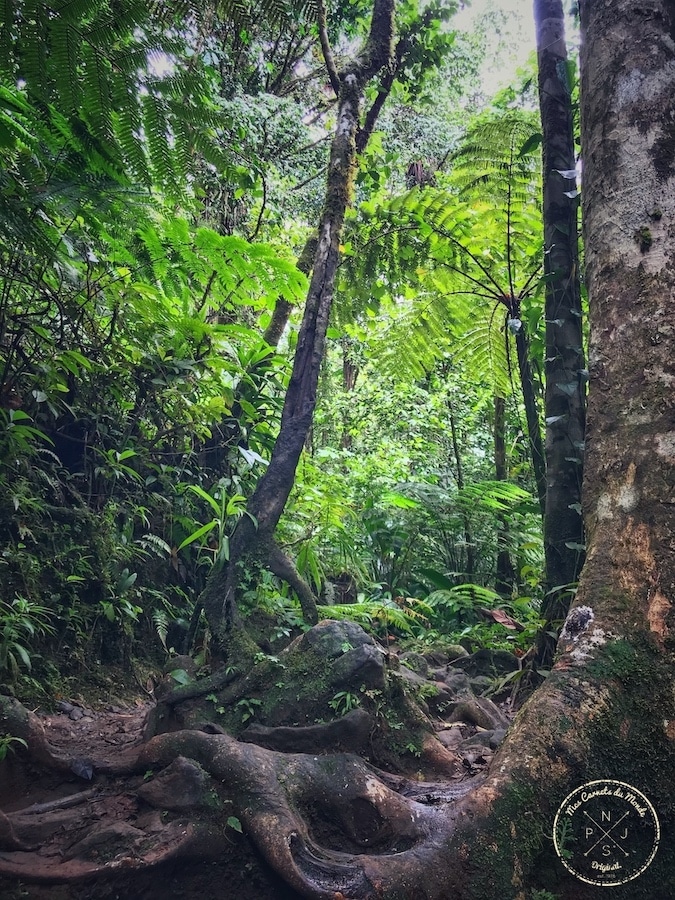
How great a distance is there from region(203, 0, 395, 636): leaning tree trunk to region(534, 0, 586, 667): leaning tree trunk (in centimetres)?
137

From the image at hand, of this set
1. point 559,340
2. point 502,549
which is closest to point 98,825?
point 559,340

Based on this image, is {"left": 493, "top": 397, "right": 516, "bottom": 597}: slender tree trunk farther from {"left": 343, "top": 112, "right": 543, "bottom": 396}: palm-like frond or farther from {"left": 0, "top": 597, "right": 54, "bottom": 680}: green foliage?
{"left": 0, "top": 597, "right": 54, "bottom": 680}: green foliage

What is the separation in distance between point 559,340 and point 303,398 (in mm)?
1656

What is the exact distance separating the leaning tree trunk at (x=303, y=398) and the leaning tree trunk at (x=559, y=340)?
4.49 feet

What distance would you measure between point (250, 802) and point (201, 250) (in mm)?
3802

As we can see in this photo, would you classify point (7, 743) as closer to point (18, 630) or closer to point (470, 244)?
point (18, 630)

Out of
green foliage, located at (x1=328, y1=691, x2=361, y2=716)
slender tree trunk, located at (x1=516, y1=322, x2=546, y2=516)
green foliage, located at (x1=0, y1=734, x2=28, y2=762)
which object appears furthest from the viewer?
slender tree trunk, located at (x1=516, y1=322, x2=546, y2=516)

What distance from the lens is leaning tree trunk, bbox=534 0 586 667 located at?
10.1 ft

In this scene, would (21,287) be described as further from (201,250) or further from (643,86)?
(643,86)

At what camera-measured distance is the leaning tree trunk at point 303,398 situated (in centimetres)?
329

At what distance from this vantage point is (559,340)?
133 inches

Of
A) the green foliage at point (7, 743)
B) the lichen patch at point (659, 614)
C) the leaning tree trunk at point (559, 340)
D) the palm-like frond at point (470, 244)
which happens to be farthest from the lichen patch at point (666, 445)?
the green foliage at point (7, 743)

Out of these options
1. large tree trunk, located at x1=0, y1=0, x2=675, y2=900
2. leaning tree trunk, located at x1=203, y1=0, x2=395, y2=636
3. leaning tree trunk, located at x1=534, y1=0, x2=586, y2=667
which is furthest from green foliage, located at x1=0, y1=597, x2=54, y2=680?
leaning tree trunk, located at x1=534, y1=0, x2=586, y2=667

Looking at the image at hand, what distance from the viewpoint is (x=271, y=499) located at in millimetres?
3434
